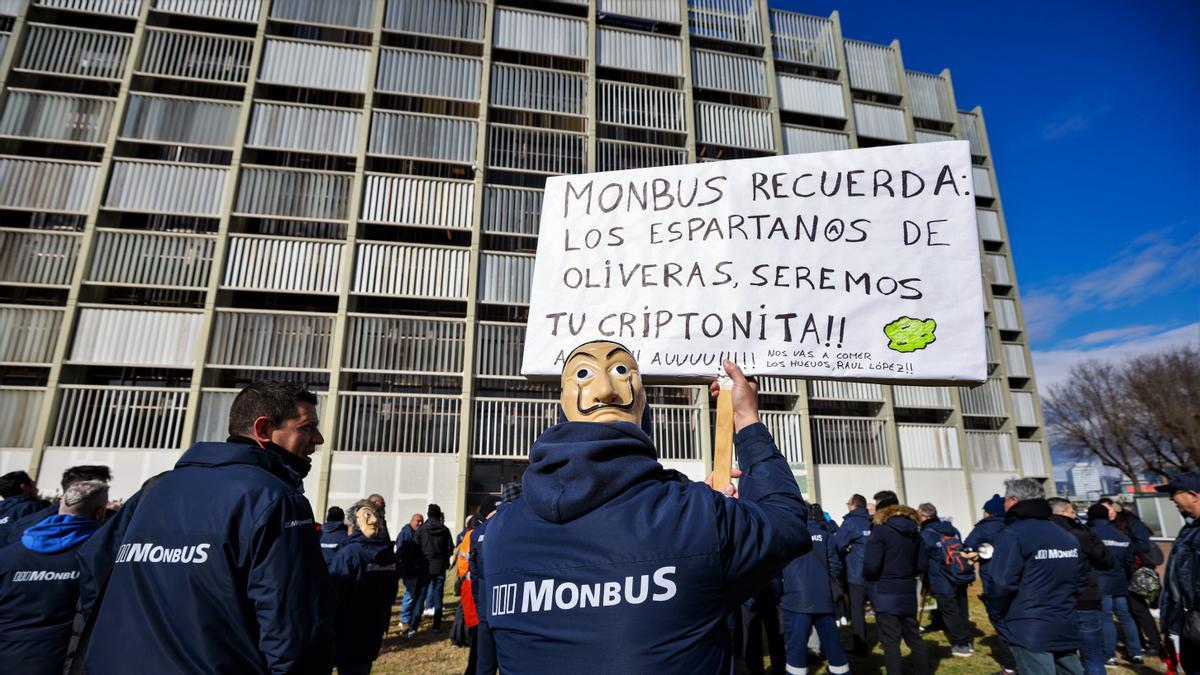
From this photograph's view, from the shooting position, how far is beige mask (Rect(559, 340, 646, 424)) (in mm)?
1741

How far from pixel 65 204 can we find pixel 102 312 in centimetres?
324

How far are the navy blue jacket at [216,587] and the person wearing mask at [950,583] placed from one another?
703 cm

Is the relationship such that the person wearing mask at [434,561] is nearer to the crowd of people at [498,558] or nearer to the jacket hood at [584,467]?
the crowd of people at [498,558]

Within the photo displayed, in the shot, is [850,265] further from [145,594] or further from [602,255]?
[145,594]

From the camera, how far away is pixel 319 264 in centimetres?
1734

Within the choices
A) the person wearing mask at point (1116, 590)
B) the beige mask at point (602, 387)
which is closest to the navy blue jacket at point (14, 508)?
the beige mask at point (602, 387)

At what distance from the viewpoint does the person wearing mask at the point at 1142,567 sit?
6926mm

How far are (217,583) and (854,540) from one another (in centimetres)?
717

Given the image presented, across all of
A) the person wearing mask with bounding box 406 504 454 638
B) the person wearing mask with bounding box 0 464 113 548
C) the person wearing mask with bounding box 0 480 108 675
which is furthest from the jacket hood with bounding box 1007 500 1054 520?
the person wearing mask with bounding box 406 504 454 638

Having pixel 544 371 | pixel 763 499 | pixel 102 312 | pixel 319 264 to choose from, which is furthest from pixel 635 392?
pixel 102 312

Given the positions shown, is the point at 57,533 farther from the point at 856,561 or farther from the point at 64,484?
the point at 856,561

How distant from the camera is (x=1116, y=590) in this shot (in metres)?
7.02

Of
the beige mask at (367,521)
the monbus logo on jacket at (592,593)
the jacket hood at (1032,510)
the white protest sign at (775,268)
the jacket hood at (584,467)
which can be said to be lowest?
the beige mask at (367,521)

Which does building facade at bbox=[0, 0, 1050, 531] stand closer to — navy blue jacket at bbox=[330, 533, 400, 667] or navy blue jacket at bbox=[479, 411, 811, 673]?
navy blue jacket at bbox=[330, 533, 400, 667]
